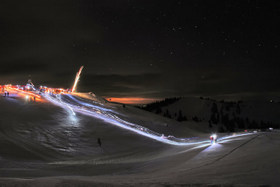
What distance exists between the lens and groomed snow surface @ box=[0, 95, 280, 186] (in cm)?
820

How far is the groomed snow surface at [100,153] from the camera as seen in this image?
8195 millimetres

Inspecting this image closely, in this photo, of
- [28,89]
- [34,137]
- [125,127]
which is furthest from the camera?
[28,89]

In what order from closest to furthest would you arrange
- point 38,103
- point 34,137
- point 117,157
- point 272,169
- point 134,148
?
1. point 272,169
2. point 117,157
3. point 34,137
4. point 134,148
5. point 38,103

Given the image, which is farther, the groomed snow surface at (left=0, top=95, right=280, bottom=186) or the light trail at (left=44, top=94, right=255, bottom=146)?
the light trail at (left=44, top=94, right=255, bottom=146)

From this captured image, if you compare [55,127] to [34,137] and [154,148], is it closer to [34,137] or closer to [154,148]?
[34,137]

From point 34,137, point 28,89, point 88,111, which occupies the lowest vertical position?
point 34,137

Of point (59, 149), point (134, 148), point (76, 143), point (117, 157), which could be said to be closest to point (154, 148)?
point (134, 148)

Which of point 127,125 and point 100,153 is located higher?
point 127,125

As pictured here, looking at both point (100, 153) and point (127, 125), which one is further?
point (127, 125)

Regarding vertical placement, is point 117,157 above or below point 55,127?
below

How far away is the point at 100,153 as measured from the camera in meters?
19.1

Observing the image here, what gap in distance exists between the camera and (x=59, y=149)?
59.8 feet

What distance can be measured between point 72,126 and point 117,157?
8.12m

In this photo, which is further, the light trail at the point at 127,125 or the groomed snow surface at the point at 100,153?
the light trail at the point at 127,125
